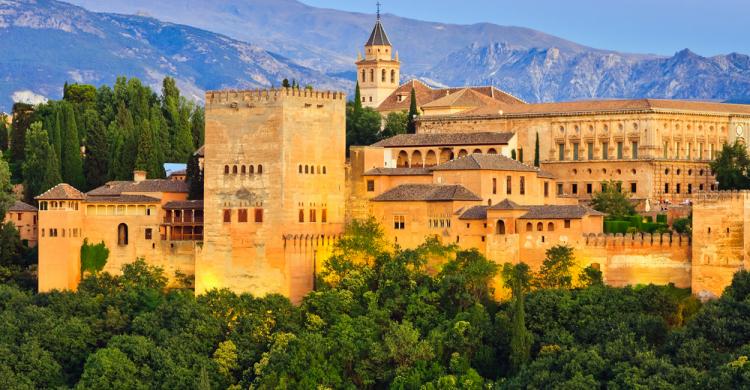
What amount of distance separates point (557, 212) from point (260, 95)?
1186 centimetres

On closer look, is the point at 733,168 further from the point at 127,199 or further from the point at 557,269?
the point at 127,199

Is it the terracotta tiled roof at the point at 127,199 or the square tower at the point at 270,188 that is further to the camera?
the terracotta tiled roof at the point at 127,199

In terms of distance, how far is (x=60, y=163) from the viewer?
71938 mm

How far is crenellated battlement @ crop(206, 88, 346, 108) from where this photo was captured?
57.5 metres

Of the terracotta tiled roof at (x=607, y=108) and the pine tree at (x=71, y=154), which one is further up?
the terracotta tiled roof at (x=607, y=108)

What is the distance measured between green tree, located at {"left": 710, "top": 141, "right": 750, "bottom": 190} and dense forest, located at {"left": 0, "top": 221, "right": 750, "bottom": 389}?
519 inches

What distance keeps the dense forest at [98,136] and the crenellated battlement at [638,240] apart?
2020 cm

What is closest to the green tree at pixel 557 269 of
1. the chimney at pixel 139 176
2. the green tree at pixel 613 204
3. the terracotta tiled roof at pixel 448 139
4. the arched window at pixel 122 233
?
the green tree at pixel 613 204

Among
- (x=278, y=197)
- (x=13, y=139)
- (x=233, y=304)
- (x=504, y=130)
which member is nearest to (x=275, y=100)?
(x=278, y=197)

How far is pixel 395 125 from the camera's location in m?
73.8

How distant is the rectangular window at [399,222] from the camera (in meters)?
58.0

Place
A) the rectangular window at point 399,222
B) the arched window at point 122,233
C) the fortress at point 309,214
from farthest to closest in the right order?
1. the arched window at point 122,233
2. the rectangular window at point 399,222
3. the fortress at point 309,214

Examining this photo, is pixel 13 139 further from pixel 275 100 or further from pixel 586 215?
pixel 586 215

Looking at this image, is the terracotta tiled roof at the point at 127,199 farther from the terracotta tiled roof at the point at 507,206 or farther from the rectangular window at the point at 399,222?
the terracotta tiled roof at the point at 507,206
